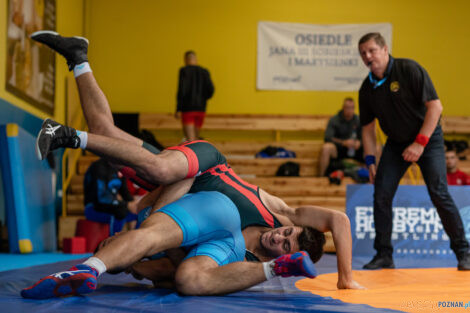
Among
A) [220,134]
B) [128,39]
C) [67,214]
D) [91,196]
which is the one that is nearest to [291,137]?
[220,134]

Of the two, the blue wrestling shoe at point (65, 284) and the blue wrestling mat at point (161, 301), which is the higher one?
the blue wrestling shoe at point (65, 284)

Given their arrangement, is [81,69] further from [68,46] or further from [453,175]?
[453,175]

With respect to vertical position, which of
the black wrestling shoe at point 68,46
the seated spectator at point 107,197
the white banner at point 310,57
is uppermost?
the white banner at point 310,57

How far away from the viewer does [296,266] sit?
6.90 ft

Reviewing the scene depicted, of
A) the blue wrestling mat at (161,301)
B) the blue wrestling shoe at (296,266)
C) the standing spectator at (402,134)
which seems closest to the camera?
the blue wrestling mat at (161,301)

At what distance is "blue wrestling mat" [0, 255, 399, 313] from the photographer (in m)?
1.96

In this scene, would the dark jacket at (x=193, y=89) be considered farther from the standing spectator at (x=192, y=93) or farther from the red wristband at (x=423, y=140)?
the red wristband at (x=423, y=140)

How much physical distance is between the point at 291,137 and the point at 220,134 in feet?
3.78

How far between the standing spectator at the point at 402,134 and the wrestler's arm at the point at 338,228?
123 cm

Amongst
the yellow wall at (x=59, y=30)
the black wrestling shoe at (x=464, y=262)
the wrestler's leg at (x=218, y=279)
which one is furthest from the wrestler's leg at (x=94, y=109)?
the yellow wall at (x=59, y=30)

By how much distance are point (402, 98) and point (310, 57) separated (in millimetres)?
5447

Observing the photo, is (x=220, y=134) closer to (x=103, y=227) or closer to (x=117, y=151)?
(x=103, y=227)

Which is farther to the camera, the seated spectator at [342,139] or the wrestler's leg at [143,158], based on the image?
the seated spectator at [342,139]

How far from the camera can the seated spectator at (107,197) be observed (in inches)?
200
